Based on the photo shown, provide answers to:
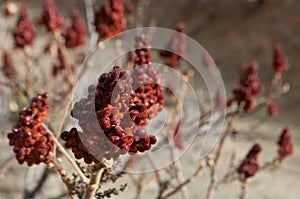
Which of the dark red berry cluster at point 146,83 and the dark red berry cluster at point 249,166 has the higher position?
the dark red berry cluster at point 249,166

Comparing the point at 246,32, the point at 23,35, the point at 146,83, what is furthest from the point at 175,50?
the point at 246,32

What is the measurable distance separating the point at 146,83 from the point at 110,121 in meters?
0.29

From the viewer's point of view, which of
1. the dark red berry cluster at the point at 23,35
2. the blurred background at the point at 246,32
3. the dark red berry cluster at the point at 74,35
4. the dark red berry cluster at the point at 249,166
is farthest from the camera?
the blurred background at the point at 246,32

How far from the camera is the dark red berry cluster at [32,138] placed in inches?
43.2

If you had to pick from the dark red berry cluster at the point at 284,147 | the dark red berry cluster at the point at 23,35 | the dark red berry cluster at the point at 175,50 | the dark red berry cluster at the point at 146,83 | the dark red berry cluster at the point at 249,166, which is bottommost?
the dark red berry cluster at the point at 146,83

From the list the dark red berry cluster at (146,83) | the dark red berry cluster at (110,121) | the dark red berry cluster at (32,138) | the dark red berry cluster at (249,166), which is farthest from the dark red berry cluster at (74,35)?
the dark red berry cluster at (110,121)

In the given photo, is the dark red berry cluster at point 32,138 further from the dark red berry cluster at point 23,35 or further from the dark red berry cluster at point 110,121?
the dark red berry cluster at point 23,35

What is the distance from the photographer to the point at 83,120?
920 millimetres

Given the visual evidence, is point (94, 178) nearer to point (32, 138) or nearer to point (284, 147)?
point (32, 138)

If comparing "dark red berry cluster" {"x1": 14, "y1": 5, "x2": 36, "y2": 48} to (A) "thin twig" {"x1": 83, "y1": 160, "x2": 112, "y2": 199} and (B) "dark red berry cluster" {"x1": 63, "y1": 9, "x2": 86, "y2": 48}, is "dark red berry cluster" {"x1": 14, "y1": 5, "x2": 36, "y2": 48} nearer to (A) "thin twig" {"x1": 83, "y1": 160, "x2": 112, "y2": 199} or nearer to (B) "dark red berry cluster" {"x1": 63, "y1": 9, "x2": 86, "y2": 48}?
(B) "dark red berry cluster" {"x1": 63, "y1": 9, "x2": 86, "y2": 48}

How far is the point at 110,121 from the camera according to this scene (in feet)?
2.91

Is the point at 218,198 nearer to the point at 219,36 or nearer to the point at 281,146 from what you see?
the point at 281,146

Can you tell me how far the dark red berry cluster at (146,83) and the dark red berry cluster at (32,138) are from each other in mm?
218

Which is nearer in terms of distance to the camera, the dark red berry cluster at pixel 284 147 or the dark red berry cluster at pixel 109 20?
the dark red berry cluster at pixel 109 20
